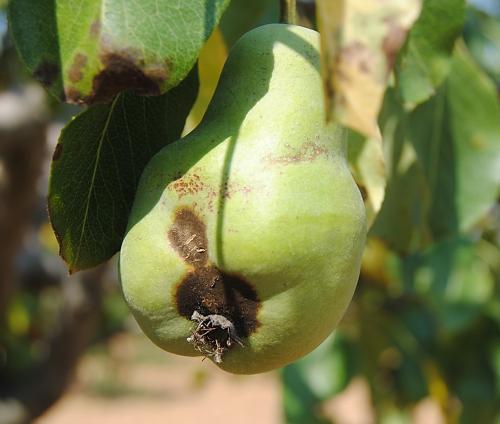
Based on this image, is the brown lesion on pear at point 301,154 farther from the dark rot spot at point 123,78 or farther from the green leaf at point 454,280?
the green leaf at point 454,280

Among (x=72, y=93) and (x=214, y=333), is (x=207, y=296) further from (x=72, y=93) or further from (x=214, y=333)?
(x=72, y=93)

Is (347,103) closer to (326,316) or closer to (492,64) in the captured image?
(326,316)

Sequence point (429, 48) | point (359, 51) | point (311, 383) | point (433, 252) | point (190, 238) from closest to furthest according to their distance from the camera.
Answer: point (359, 51), point (190, 238), point (429, 48), point (433, 252), point (311, 383)

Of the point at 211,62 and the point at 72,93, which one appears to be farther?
the point at 211,62

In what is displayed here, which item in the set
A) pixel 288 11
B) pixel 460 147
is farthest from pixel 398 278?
pixel 288 11

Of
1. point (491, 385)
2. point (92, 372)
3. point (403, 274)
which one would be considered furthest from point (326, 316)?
point (92, 372)

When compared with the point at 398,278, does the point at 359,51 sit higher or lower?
higher
